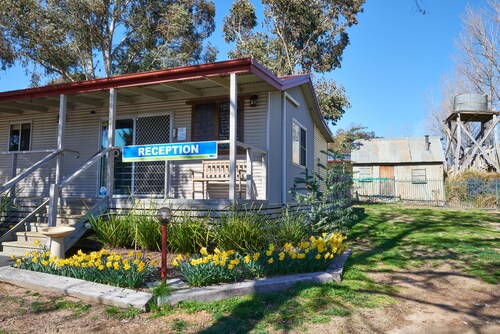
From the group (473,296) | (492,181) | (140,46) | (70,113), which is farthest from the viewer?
(140,46)

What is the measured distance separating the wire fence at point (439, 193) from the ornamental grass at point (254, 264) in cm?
849

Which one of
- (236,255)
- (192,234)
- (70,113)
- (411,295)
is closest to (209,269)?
(236,255)

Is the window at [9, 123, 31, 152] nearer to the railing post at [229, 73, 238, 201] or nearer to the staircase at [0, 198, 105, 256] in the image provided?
the staircase at [0, 198, 105, 256]

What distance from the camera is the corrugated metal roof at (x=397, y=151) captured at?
27.4 m

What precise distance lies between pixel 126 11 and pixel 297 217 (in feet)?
60.8

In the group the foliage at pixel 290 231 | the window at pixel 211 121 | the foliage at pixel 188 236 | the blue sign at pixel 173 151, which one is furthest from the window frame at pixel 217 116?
the foliage at pixel 188 236

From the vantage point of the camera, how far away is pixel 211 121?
376 inches

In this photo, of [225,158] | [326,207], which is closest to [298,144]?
[225,158]

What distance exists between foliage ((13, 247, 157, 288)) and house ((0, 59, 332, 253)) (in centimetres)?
157

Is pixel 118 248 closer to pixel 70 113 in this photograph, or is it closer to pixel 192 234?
pixel 192 234

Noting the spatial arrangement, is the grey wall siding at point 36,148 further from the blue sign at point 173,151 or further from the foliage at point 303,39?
the foliage at point 303,39

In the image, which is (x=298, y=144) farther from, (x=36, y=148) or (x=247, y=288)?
(x=36, y=148)

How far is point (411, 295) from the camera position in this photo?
4566 millimetres

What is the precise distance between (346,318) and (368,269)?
6.56 feet
